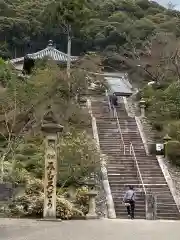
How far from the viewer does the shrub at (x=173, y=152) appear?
A: 24.2 m

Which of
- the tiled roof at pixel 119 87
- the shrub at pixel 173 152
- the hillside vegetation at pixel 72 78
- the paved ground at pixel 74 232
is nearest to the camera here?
the paved ground at pixel 74 232

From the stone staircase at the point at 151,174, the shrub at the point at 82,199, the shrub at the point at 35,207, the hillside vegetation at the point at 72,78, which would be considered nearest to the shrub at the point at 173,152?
the hillside vegetation at the point at 72,78

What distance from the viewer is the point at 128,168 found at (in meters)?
23.0

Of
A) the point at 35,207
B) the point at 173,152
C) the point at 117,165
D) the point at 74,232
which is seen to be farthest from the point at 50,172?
the point at 173,152

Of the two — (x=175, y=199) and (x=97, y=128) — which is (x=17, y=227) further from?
(x=97, y=128)

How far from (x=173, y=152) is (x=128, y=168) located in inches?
111

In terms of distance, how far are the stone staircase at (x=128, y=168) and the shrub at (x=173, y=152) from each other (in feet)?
2.59

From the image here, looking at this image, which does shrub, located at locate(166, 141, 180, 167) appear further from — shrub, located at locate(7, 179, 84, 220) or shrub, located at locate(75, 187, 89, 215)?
shrub, located at locate(7, 179, 84, 220)

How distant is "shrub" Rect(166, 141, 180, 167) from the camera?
24.2 m

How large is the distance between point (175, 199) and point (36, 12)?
2028 inches

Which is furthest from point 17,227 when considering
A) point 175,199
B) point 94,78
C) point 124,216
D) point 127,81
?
point 127,81

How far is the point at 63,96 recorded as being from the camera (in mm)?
30547

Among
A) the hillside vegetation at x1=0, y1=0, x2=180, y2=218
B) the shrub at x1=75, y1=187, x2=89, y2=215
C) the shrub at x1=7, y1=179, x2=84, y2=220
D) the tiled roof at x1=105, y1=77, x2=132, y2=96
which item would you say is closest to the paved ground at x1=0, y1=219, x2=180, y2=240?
the shrub at x1=7, y1=179, x2=84, y2=220

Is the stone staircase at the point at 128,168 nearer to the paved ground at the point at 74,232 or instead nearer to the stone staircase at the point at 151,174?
the stone staircase at the point at 151,174
